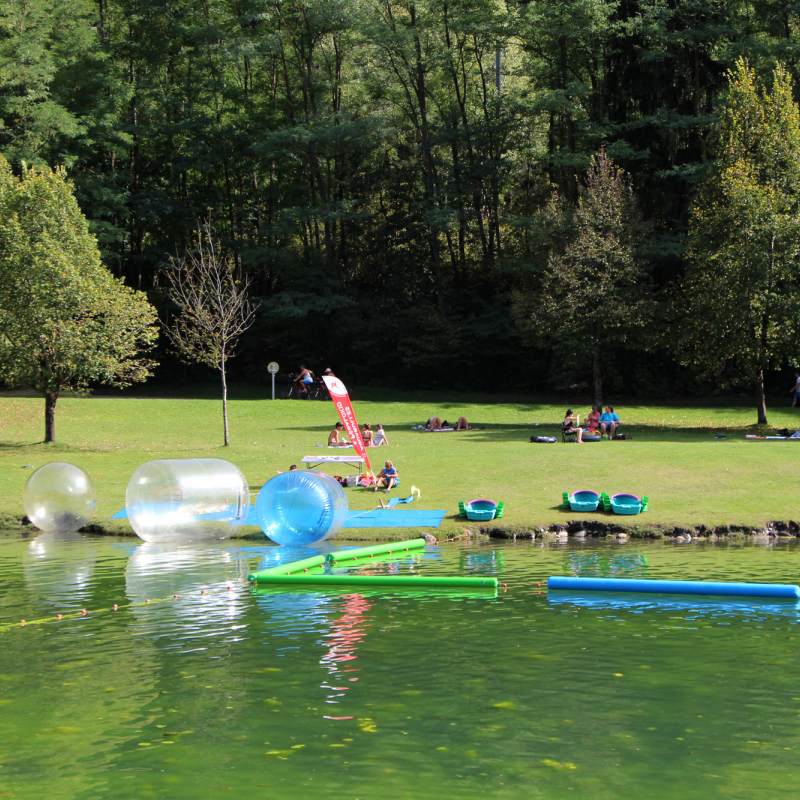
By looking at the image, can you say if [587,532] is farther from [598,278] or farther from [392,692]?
[598,278]

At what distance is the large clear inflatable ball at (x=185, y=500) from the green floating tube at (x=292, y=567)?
251 cm

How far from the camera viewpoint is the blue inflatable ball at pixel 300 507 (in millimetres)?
16016

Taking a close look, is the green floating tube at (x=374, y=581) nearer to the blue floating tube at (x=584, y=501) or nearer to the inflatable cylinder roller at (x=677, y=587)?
the inflatable cylinder roller at (x=677, y=587)

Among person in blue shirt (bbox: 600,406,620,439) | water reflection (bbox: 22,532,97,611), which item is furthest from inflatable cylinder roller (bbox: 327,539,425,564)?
person in blue shirt (bbox: 600,406,620,439)

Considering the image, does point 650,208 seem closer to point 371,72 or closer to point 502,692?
point 371,72

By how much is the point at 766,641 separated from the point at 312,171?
47.6 metres

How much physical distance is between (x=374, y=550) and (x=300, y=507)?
5.36 ft

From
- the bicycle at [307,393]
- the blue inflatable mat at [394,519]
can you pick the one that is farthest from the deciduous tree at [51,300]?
the bicycle at [307,393]

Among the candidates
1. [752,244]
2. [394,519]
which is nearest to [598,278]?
[752,244]

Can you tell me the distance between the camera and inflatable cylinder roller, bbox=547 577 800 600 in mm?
11633

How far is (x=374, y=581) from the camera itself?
1286 cm

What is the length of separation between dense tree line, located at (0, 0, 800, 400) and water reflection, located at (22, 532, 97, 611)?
27446mm

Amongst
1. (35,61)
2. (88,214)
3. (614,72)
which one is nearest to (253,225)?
(88,214)

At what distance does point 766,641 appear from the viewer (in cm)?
978
